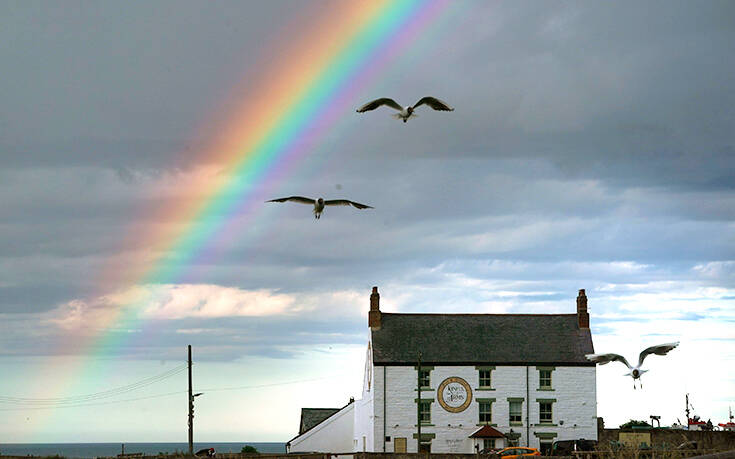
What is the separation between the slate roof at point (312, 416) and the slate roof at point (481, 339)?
16674 millimetres

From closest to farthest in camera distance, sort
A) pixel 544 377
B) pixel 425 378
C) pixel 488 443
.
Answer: pixel 488 443 → pixel 425 378 → pixel 544 377

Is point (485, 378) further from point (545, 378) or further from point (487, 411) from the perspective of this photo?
point (545, 378)

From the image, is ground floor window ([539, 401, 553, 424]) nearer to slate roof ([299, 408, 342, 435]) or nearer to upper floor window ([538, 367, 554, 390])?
upper floor window ([538, 367, 554, 390])

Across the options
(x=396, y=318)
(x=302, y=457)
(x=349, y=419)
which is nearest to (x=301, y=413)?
(x=349, y=419)

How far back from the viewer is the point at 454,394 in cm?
6712

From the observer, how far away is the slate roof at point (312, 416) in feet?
278

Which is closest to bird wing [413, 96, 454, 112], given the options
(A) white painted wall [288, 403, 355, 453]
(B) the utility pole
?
(B) the utility pole

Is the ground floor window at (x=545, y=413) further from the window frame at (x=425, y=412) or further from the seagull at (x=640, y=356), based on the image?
the seagull at (x=640, y=356)

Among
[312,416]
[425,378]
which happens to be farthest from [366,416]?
[312,416]

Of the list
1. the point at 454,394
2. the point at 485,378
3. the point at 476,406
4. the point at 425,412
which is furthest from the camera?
the point at 485,378

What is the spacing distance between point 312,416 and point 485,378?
2501 centimetres

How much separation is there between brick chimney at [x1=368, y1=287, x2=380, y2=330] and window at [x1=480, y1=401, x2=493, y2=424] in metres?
8.63

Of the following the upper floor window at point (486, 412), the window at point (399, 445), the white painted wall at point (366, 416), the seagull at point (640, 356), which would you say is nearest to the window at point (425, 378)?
the white painted wall at point (366, 416)

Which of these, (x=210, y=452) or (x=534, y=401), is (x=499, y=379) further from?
(x=210, y=452)
